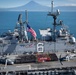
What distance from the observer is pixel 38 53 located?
48.9 m

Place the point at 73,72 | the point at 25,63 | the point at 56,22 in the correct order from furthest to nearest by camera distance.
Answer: the point at 56,22 < the point at 25,63 < the point at 73,72

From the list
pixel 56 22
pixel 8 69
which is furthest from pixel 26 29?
pixel 8 69

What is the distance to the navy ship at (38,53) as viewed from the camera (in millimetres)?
41531

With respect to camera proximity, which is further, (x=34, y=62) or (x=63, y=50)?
(x=63, y=50)

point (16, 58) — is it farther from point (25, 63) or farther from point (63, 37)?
point (63, 37)

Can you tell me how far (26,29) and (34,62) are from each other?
34.3 ft

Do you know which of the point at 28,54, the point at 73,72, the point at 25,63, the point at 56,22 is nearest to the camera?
the point at 73,72

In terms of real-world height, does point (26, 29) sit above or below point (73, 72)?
above

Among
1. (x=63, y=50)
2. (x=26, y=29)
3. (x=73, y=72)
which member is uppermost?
(x=26, y=29)

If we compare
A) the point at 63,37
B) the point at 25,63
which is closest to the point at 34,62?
the point at 25,63

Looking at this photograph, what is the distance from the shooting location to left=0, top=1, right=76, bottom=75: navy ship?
4153 centimetres

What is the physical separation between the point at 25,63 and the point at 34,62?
166 cm

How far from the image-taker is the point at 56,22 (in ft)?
171

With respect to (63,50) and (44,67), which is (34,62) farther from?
(63,50)
